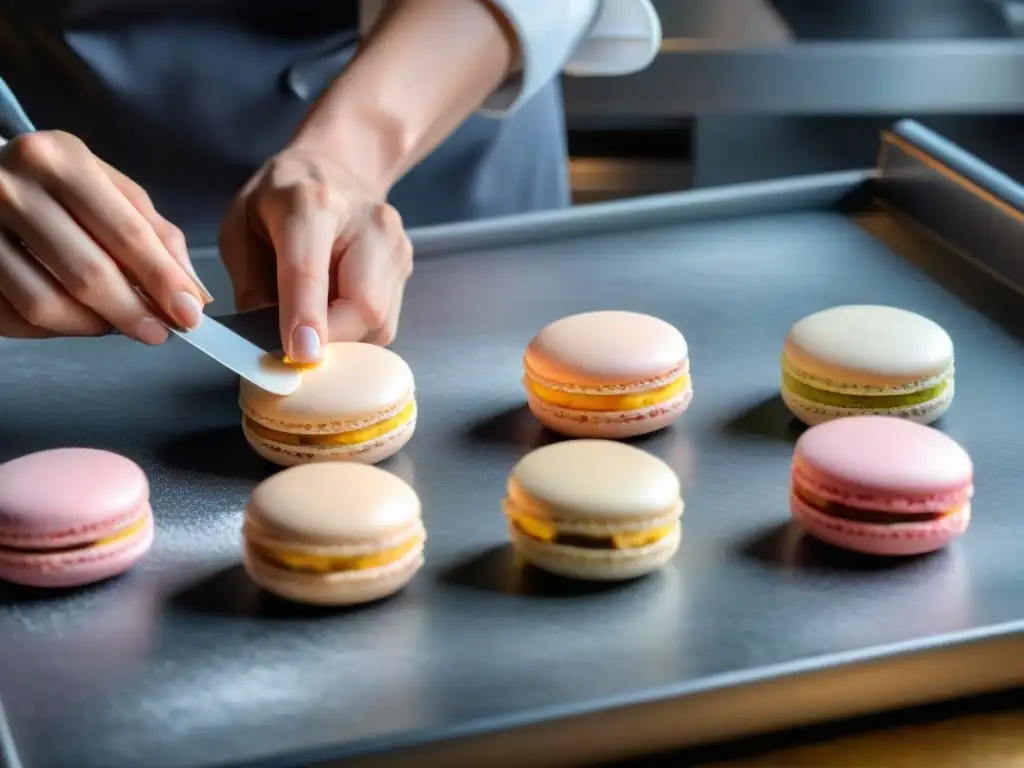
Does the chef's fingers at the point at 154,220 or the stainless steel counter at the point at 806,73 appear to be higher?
the chef's fingers at the point at 154,220

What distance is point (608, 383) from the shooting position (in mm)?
963

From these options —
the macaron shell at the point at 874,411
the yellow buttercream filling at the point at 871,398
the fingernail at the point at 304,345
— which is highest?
the fingernail at the point at 304,345

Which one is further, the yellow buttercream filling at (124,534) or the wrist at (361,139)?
the wrist at (361,139)

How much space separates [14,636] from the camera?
77 cm

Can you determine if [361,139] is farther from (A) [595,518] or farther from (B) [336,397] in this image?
(A) [595,518]

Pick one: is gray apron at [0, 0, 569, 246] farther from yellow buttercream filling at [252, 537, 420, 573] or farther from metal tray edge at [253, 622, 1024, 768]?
metal tray edge at [253, 622, 1024, 768]

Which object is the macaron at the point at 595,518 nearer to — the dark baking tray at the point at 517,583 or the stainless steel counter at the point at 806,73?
the dark baking tray at the point at 517,583

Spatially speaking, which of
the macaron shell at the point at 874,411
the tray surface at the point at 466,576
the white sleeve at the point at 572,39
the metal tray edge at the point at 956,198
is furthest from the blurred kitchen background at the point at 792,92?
the macaron shell at the point at 874,411

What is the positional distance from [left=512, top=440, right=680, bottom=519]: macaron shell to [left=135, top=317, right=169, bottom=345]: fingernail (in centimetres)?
27

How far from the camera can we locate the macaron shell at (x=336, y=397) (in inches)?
A: 36.2

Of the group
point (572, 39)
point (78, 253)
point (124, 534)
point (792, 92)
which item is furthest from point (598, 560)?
point (792, 92)

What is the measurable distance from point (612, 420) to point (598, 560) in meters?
0.19

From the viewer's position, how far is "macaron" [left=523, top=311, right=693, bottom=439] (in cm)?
96

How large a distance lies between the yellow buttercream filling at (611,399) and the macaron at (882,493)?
130mm
